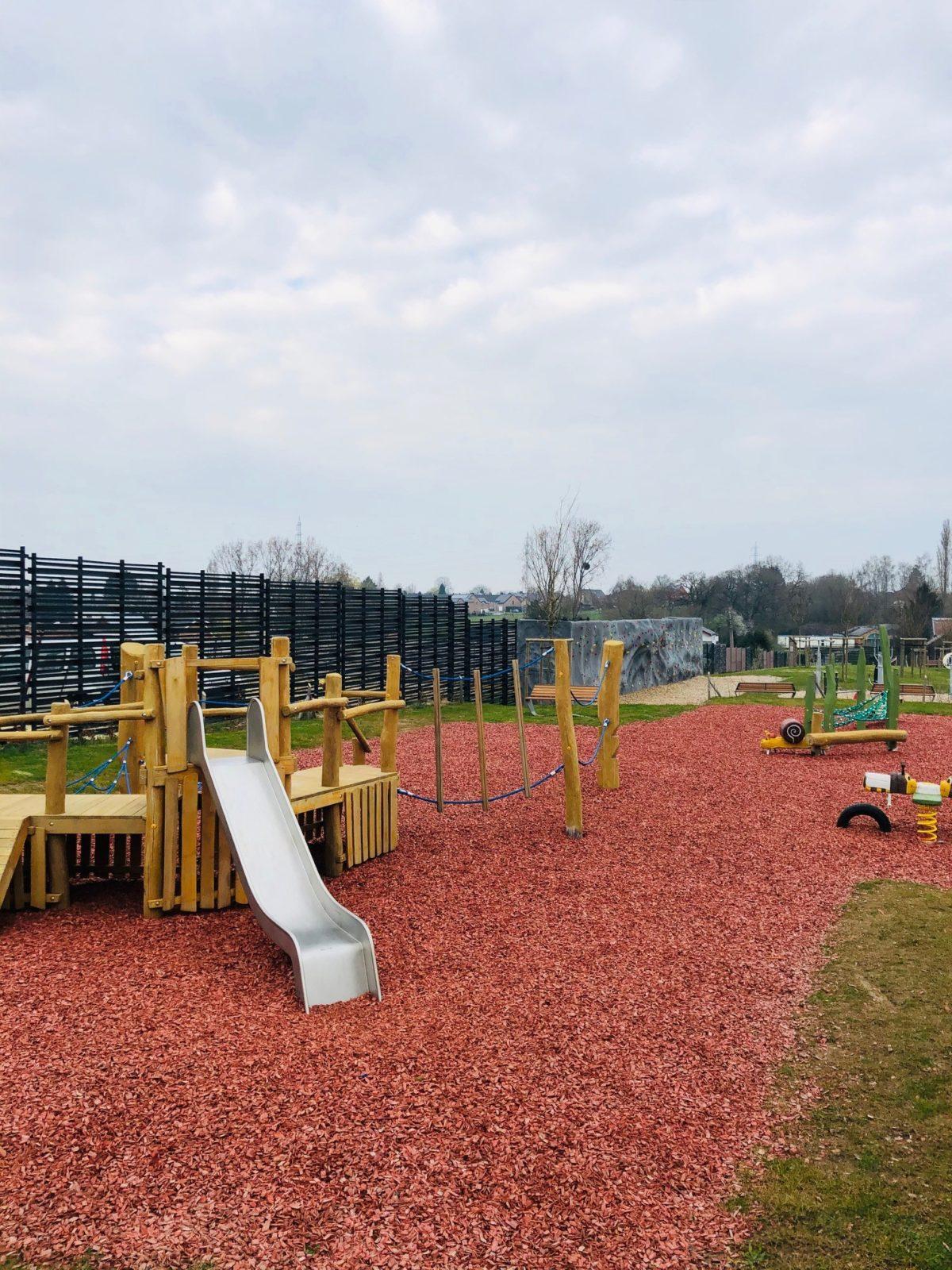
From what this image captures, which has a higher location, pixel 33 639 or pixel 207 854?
pixel 33 639

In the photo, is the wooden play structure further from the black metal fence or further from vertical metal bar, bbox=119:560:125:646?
vertical metal bar, bbox=119:560:125:646

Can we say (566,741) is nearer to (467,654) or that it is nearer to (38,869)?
(38,869)

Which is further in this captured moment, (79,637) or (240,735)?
(240,735)

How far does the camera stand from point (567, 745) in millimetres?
8766

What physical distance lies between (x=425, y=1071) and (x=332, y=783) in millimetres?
3418

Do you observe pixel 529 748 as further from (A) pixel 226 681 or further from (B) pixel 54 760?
(B) pixel 54 760

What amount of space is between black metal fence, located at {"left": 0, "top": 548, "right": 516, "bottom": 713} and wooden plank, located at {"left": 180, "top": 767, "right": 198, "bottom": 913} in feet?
15.1

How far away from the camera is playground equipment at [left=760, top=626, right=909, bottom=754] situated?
45.8 feet

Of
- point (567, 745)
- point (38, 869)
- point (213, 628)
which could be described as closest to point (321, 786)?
point (38, 869)

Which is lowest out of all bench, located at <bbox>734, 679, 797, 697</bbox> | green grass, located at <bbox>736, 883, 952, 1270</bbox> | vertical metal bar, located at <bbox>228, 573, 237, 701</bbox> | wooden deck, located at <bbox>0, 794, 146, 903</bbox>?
green grass, located at <bbox>736, 883, 952, 1270</bbox>

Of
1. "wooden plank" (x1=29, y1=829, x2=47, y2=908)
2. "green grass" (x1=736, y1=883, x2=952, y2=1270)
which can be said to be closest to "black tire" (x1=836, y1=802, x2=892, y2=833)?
"green grass" (x1=736, y1=883, x2=952, y2=1270)

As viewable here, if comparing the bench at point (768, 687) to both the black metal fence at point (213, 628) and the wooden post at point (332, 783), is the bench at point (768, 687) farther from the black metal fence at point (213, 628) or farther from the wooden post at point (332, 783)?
the wooden post at point (332, 783)

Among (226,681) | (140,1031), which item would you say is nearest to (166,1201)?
(140,1031)

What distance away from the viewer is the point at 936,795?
29.0ft
